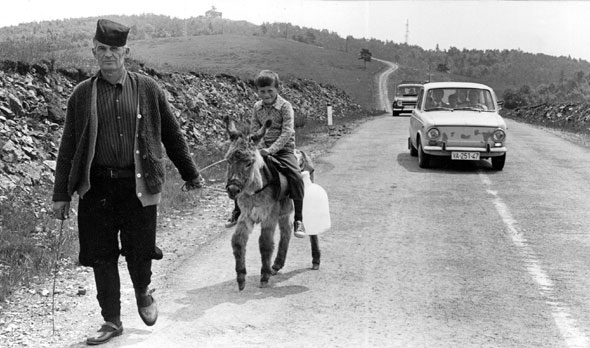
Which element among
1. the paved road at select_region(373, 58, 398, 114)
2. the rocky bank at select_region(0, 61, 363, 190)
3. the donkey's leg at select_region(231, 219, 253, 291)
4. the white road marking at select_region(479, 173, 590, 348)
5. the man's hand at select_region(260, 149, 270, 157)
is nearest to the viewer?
the white road marking at select_region(479, 173, 590, 348)

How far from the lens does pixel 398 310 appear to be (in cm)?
558

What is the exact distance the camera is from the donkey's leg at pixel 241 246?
5.95m

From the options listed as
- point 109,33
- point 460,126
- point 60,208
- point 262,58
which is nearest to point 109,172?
point 60,208

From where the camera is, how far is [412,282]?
641 centimetres

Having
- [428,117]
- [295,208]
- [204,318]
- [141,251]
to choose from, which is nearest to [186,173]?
[141,251]

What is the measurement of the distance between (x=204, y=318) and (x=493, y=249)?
3.89 metres

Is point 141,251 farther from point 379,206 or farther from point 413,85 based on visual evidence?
point 413,85

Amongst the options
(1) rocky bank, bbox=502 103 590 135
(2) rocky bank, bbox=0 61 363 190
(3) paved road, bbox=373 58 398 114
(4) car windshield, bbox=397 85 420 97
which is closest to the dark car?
(4) car windshield, bbox=397 85 420 97

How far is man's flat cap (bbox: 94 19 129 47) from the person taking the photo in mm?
4480

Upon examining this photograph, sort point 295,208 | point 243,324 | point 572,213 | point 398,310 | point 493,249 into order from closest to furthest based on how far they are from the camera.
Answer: point 243,324
point 398,310
point 295,208
point 493,249
point 572,213

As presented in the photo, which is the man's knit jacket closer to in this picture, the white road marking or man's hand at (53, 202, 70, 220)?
man's hand at (53, 202, 70, 220)

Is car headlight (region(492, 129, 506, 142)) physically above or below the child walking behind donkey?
below

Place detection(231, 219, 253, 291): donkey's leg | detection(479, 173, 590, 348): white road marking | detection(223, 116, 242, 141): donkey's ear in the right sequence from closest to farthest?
detection(479, 173, 590, 348): white road marking < detection(223, 116, 242, 141): donkey's ear < detection(231, 219, 253, 291): donkey's leg

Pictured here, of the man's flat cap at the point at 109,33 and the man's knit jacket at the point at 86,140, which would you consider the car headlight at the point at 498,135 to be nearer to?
the man's knit jacket at the point at 86,140
